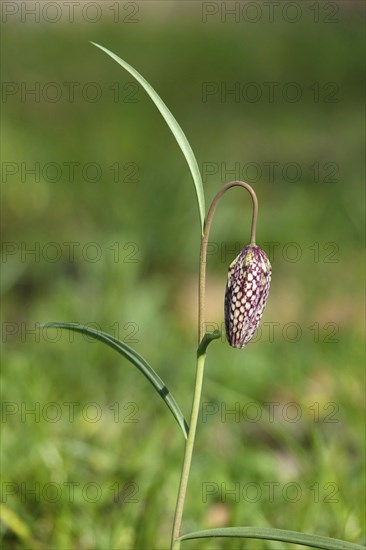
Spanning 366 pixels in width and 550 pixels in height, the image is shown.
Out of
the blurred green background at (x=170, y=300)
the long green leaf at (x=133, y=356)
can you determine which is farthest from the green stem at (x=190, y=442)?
the blurred green background at (x=170, y=300)

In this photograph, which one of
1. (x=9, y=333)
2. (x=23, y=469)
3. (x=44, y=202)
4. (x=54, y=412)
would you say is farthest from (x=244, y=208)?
(x=23, y=469)

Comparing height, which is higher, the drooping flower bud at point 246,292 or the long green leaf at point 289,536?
the drooping flower bud at point 246,292

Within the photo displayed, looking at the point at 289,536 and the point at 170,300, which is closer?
the point at 289,536

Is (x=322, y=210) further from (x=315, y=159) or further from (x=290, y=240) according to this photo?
(x=315, y=159)

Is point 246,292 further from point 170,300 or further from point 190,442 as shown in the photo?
point 170,300

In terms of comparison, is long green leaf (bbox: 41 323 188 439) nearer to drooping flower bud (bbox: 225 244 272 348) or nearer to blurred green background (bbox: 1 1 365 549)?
drooping flower bud (bbox: 225 244 272 348)

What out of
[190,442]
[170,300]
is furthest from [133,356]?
[170,300]

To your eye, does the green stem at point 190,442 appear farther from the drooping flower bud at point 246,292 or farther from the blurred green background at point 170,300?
the blurred green background at point 170,300
